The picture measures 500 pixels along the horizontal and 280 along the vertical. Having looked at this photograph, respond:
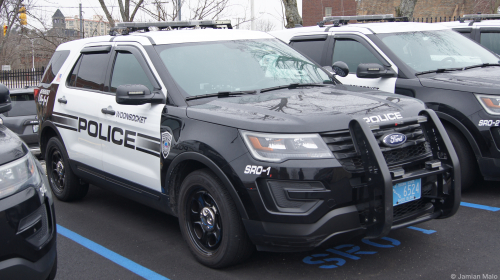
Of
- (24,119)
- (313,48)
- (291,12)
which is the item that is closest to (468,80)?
(313,48)

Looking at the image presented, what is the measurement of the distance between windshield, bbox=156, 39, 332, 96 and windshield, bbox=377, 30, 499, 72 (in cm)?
189

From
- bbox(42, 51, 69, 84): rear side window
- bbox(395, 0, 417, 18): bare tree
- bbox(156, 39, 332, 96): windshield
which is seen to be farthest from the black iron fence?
bbox(156, 39, 332, 96): windshield

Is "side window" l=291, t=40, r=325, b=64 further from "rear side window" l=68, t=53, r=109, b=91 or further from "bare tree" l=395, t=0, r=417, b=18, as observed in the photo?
"bare tree" l=395, t=0, r=417, b=18

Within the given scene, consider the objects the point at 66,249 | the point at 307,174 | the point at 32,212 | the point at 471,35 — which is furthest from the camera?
the point at 471,35

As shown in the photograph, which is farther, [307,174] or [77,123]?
[77,123]

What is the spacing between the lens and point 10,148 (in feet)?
10.3

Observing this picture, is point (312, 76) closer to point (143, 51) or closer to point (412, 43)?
point (143, 51)

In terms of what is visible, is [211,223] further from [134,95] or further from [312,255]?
[134,95]

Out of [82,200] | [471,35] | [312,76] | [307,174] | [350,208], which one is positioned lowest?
[82,200]

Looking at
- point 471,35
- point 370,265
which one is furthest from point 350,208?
point 471,35

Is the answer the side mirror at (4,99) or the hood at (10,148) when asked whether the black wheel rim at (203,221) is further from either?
the side mirror at (4,99)

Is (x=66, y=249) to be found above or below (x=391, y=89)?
below

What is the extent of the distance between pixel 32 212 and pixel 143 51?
2.18 m

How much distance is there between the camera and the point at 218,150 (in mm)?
3756
